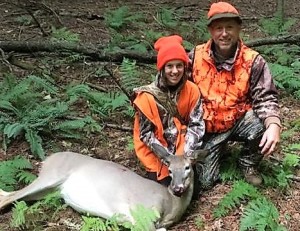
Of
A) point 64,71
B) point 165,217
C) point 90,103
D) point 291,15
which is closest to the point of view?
point 165,217

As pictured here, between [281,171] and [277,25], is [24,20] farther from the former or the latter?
[281,171]

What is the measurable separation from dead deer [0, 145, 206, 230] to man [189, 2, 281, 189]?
0.59m

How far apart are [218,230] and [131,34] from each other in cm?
574

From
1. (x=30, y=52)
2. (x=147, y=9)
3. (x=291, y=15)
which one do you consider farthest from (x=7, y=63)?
(x=291, y=15)

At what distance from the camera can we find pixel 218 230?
4.77 m

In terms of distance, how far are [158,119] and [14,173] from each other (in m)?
1.47

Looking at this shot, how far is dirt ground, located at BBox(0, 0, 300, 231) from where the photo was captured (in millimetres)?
4938

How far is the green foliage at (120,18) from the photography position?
10160 millimetres

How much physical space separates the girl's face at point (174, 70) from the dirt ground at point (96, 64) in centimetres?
111

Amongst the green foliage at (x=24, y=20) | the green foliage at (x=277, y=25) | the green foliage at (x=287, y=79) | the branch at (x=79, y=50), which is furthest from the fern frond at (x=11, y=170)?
the green foliage at (x=277, y=25)

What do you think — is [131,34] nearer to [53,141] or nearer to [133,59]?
[133,59]

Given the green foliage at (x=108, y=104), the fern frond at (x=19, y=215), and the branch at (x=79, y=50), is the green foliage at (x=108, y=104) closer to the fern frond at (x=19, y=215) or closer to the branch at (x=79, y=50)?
the branch at (x=79, y=50)

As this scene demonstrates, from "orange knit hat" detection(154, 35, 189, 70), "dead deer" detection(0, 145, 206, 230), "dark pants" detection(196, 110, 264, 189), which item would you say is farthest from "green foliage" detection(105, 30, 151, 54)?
"dead deer" detection(0, 145, 206, 230)

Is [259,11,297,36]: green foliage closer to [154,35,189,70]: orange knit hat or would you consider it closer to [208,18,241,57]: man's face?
[208,18,241,57]: man's face
